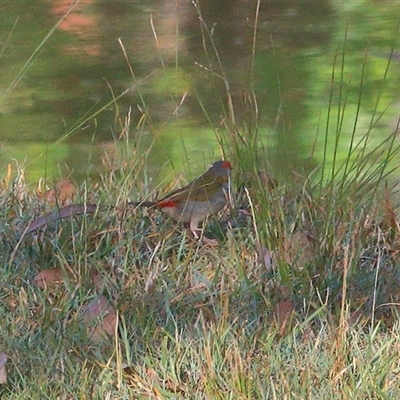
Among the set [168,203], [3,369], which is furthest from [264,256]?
[3,369]

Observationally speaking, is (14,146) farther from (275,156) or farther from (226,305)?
(226,305)

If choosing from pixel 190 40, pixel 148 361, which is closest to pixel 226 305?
pixel 148 361

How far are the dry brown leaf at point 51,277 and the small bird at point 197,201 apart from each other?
1.35ft

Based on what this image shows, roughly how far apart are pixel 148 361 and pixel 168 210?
3.04 feet

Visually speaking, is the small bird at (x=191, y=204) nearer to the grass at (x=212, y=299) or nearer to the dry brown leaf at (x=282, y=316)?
the grass at (x=212, y=299)

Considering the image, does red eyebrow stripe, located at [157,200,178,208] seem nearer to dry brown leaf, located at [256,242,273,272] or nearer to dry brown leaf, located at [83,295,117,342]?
dry brown leaf, located at [256,242,273,272]

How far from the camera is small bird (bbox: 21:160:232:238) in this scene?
12.1 ft

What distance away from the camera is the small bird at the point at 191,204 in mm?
3680

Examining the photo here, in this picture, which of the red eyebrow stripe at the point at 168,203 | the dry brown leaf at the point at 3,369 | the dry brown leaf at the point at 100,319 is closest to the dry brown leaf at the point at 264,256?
the red eyebrow stripe at the point at 168,203

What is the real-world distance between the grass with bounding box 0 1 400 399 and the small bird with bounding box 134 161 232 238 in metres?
0.07

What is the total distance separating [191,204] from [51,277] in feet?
1.97

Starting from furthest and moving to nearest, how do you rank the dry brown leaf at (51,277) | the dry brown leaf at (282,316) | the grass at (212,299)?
the dry brown leaf at (51,277) → the dry brown leaf at (282,316) → the grass at (212,299)

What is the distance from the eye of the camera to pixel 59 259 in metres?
3.41

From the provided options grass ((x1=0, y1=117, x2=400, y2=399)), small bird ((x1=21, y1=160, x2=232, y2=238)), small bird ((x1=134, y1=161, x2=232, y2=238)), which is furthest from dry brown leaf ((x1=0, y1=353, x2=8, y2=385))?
small bird ((x1=134, y1=161, x2=232, y2=238))
